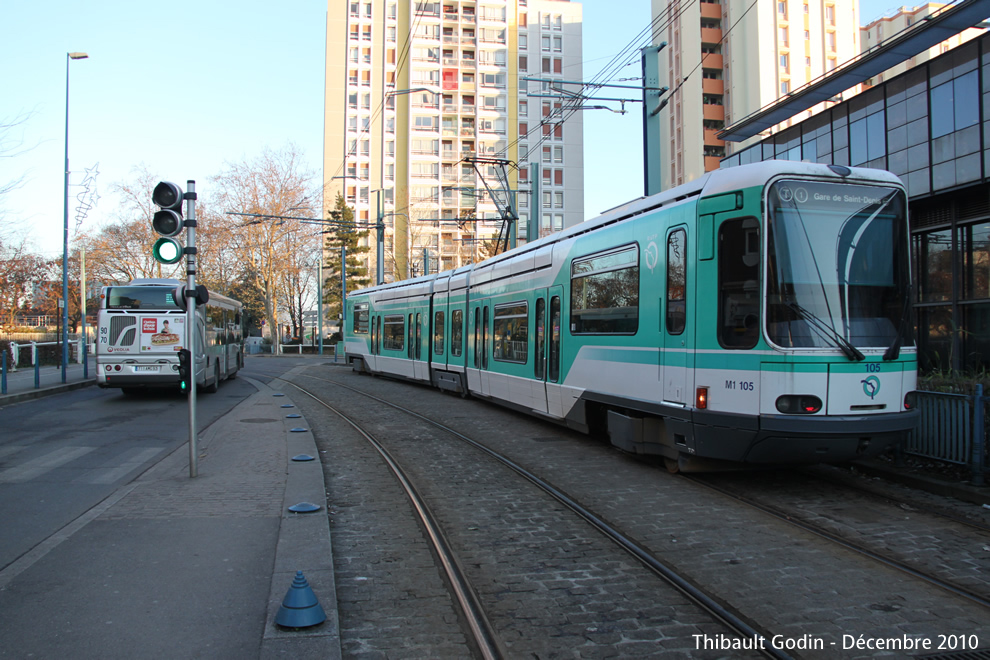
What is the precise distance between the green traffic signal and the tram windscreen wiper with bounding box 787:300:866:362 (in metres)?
6.30

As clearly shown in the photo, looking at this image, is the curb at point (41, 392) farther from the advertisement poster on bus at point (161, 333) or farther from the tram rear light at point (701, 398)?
the tram rear light at point (701, 398)

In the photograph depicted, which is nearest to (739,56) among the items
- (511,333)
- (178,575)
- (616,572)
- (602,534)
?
(511,333)

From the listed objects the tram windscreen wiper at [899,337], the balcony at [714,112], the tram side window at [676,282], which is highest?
the balcony at [714,112]

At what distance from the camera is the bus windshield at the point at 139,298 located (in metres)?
16.9

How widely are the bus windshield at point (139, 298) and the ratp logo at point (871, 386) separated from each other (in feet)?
49.7

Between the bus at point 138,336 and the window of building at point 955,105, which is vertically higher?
the window of building at point 955,105

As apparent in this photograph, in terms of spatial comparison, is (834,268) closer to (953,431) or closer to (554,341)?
(953,431)

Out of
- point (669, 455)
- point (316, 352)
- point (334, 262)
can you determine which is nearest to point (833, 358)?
point (669, 455)

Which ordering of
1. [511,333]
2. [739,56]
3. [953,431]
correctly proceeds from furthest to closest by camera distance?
[739,56] → [511,333] → [953,431]

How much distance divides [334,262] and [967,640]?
6630cm

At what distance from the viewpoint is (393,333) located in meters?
23.1

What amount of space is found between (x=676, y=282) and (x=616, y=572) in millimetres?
3667

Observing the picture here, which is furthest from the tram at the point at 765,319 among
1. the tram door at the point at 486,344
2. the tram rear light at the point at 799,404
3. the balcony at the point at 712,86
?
the balcony at the point at 712,86

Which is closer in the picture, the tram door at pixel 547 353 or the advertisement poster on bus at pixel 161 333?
the tram door at pixel 547 353
